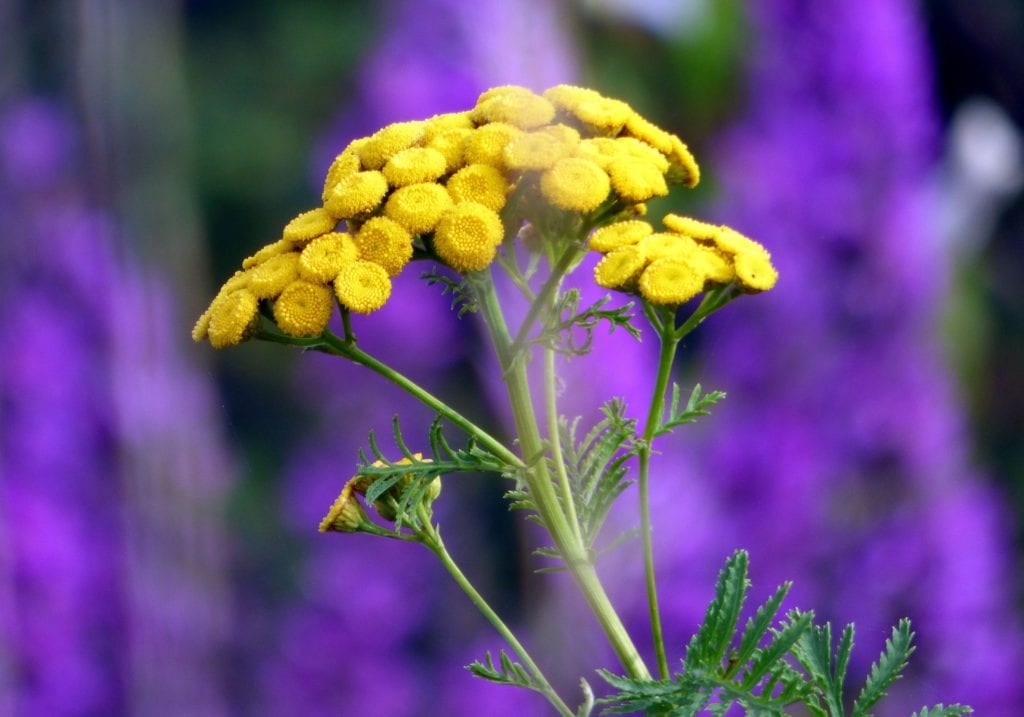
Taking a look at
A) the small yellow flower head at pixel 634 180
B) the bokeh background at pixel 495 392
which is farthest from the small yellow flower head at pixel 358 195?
the bokeh background at pixel 495 392

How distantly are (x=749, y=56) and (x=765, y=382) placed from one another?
903mm

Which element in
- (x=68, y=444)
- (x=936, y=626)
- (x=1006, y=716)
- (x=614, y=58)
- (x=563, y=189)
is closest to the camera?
(x=563, y=189)

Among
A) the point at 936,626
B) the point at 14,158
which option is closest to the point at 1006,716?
the point at 936,626

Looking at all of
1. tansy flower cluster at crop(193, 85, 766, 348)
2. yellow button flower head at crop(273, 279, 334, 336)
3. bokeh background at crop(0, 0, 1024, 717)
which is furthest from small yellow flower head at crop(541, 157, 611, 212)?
bokeh background at crop(0, 0, 1024, 717)

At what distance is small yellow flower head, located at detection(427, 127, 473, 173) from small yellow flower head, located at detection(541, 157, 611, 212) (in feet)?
0.14

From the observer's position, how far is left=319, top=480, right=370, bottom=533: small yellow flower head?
2.20 ft

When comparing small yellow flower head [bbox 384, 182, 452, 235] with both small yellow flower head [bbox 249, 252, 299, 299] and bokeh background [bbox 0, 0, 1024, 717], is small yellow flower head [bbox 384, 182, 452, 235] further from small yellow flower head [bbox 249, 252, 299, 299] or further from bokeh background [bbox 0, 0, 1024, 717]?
bokeh background [bbox 0, 0, 1024, 717]

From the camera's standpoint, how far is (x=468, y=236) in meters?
0.60

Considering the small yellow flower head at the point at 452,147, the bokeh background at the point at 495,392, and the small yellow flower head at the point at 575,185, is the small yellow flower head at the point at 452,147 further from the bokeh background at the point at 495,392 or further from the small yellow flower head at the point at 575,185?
the bokeh background at the point at 495,392

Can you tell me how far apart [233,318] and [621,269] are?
0.57ft

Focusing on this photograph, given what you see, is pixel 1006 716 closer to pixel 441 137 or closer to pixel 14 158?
pixel 441 137

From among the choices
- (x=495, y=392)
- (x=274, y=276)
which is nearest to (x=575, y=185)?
(x=274, y=276)

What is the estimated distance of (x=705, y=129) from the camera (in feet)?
9.23

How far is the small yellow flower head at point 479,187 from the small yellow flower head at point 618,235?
6 centimetres
